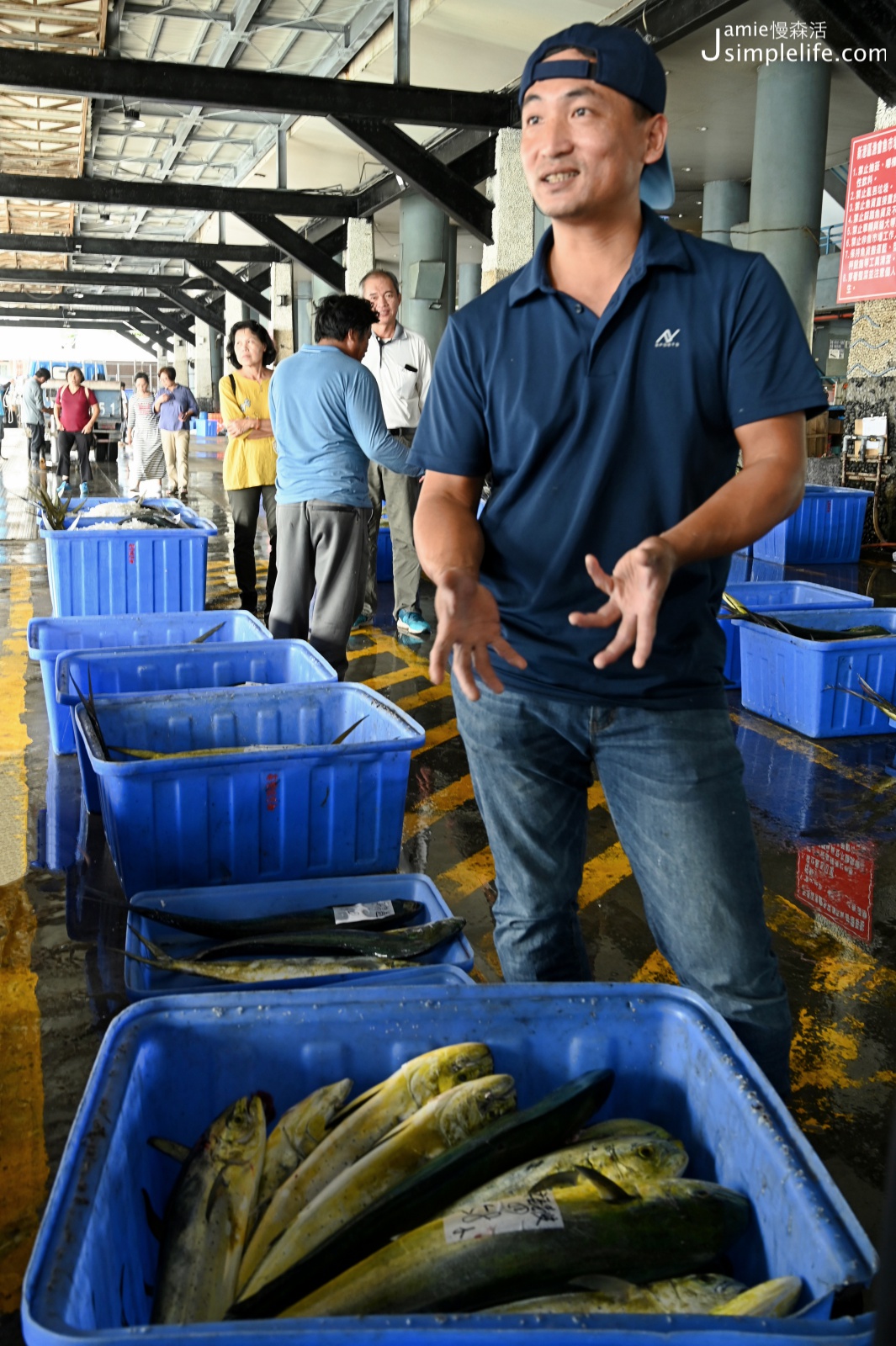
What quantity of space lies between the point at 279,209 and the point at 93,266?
20705 mm

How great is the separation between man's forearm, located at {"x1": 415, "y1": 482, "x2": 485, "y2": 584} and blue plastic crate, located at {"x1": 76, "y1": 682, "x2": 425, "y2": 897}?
53.6 inches

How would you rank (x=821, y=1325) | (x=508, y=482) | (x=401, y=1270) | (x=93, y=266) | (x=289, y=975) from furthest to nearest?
(x=93, y=266)
(x=289, y=975)
(x=508, y=482)
(x=401, y=1270)
(x=821, y=1325)

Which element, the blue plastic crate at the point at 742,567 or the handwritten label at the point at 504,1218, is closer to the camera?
the handwritten label at the point at 504,1218

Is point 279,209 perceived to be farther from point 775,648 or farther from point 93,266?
point 93,266

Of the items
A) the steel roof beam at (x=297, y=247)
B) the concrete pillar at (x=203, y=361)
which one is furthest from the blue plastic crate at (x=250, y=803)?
the concrete pillar at (x=203, y=361)

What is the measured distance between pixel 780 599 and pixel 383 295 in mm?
3131

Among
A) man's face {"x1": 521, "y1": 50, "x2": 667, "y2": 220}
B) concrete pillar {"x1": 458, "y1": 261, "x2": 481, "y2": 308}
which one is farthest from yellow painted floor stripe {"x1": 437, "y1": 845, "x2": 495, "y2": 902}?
concrete pillar {"x1": 458, "y1": 261, "x2": 481, "y2": 308}

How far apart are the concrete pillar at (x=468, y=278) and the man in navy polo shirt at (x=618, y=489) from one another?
26.8 m

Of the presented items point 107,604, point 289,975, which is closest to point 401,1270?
point 289,975

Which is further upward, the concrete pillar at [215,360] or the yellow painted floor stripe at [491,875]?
the concrete pillar at [215,360]

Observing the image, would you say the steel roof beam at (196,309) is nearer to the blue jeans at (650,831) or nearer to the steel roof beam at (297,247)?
the steel roof beam at (297,247)

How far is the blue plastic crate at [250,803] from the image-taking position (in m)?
Result: 3.17

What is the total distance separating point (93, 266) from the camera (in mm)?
35000

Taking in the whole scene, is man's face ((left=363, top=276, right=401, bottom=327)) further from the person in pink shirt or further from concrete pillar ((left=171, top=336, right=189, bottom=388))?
concrete pillar ((left=171, top=336, right=189, bottom=388))
